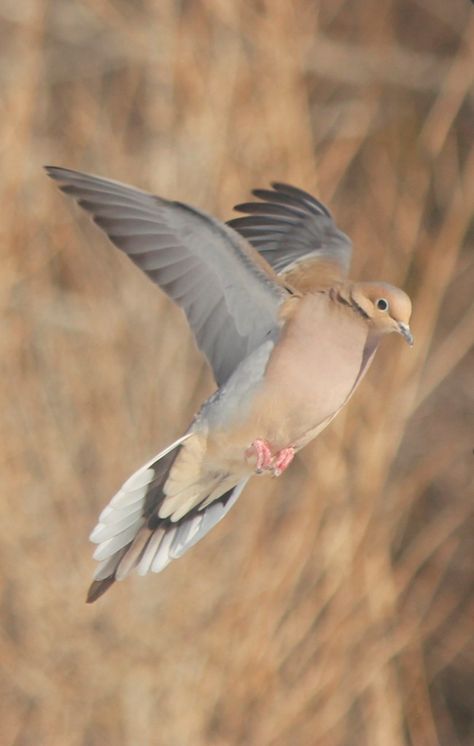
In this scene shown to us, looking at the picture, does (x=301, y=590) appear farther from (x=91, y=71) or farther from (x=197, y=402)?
(x=91, y=71)

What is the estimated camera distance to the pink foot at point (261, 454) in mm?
3079

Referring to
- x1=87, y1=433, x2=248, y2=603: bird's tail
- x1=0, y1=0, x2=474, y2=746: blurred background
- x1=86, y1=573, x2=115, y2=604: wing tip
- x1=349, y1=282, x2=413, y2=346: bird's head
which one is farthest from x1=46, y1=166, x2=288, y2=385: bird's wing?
x1=0, y1=0, x2=474, y2=746: blurred background

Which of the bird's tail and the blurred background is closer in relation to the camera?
the bird's tail

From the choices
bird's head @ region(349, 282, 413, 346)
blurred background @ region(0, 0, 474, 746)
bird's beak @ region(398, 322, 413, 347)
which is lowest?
blurred background @ region(0, 0, 474, 746)

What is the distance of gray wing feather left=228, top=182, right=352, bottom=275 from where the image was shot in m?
3.78

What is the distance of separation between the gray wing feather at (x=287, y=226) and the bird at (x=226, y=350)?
27 centimetres

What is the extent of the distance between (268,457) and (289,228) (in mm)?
884

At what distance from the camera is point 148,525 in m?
3.45

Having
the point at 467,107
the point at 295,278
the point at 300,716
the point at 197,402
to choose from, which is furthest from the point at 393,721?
the point at 295,278

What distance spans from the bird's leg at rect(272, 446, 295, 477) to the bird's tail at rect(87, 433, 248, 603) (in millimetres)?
287

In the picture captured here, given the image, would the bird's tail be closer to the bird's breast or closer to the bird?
the bird

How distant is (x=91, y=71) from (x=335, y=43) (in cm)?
92

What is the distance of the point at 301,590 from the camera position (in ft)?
17.7

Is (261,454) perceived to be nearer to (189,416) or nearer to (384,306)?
(384,306)
